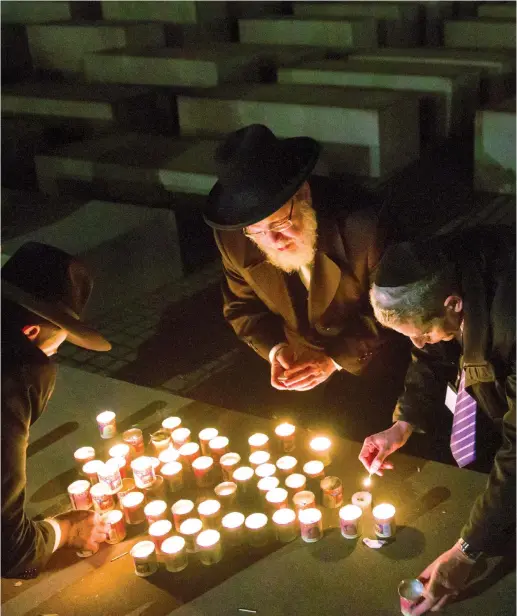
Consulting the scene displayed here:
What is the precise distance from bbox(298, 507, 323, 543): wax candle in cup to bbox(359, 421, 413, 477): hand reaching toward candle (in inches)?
14.1

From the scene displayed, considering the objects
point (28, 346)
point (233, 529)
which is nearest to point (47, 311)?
point (28, 346)

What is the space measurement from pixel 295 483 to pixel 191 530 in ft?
1.60

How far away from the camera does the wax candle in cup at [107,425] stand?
12.0 feet

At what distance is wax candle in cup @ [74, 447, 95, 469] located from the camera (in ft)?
11.3

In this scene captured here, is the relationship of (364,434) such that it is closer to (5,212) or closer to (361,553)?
(361,553)

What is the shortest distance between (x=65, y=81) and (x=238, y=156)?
6.90m

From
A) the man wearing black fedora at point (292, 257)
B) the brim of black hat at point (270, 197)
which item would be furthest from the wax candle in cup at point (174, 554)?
the brim of black hat at point (270, 197)

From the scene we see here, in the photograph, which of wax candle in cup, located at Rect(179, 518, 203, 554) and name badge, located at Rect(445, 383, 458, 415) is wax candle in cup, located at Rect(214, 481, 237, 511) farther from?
name badge, located at Rect(445, 383, 458, 415)

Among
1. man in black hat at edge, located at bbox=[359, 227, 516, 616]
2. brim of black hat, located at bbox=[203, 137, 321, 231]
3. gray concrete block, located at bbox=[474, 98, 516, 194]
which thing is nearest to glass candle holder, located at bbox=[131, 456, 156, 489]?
brim of black hat, located at bbox=[203, 137, 321, 231]

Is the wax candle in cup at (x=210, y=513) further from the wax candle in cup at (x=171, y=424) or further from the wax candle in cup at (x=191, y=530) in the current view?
the wax candle in cup at (x=171, y=424)

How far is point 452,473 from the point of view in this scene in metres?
3.13

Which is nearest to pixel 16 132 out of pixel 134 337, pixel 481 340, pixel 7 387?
pixel 134 337

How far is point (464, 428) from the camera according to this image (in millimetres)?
3211

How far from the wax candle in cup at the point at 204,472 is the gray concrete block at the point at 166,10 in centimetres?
741
